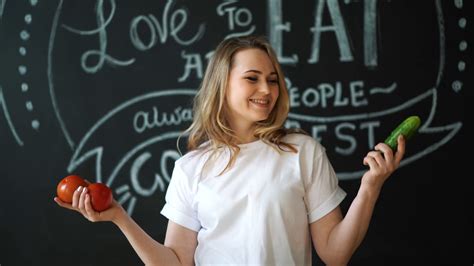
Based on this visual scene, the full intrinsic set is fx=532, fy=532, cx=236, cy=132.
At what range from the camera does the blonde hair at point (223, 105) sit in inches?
61.1

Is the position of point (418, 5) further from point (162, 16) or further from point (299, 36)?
point (162, 16)

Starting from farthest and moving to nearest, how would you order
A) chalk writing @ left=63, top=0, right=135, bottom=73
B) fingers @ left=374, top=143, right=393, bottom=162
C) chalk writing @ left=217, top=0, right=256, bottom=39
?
chalk writing @ left=63, top=0, right=135, bottom=73
chalk writing @ left=217, top=0, right=256, bottom=39
fingers @ left=374, top=143, right=393, bottom=162

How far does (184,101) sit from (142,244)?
95 centimetres

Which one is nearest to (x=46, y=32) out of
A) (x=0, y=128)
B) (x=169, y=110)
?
(x=0, y=128)

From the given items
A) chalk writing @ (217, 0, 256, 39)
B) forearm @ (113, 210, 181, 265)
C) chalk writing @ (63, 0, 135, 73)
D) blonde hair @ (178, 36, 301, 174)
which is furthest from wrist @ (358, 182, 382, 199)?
chalk writing @ (63, 0, 135, 73)

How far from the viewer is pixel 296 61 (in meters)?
2.20

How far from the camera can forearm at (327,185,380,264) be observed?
4.53 feet

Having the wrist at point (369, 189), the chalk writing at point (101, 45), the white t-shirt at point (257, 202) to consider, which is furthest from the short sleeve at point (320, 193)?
the chalk writing at point (101, 45)

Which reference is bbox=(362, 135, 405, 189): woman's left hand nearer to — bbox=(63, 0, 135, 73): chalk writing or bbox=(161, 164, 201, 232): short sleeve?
bbox=(161, 164, 201, 232): short sleeve

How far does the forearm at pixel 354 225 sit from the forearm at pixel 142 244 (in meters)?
0.46

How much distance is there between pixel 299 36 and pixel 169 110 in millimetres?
638

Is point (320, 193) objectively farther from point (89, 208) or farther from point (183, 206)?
point (89, 208)

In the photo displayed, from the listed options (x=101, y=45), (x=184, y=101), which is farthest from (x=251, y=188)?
(x=101, y=45)

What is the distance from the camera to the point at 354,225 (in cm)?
140
